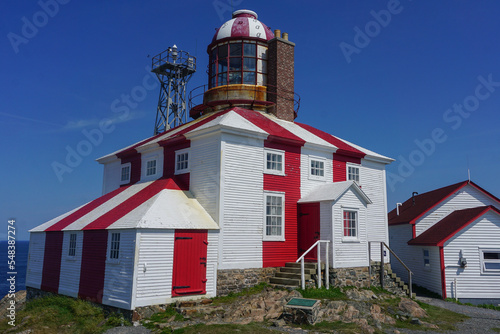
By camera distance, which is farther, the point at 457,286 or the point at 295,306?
the point at 457,286

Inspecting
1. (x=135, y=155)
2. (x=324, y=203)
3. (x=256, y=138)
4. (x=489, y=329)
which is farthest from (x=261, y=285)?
(x=135, y=155)

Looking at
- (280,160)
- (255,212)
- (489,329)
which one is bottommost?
(489,329)

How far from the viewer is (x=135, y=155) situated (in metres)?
22.9

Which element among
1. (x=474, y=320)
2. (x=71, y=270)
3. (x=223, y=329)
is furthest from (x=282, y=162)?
(x=71, y=270)

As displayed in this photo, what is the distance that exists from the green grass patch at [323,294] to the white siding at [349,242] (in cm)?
142

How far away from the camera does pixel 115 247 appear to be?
1553 cm

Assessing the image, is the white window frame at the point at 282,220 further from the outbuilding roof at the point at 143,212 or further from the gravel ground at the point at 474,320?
the gravel ground at the point at 474,320

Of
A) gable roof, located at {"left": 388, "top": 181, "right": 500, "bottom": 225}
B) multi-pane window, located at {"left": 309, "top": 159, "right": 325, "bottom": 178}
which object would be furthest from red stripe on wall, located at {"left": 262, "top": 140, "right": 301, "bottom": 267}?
gable roof, located at {"left": 388, "top": 181, "right": 500, "bottom": 225}

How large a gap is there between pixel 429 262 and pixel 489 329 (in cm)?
911

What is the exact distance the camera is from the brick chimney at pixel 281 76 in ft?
76.1

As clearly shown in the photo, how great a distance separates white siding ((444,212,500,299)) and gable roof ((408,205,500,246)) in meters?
0.25

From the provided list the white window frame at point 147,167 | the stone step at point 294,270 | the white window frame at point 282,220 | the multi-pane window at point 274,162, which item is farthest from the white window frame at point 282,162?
the white window frame at point 147,167

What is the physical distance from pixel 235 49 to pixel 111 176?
10194mm

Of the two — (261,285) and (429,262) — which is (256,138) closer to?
(261,285)
